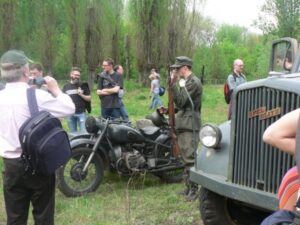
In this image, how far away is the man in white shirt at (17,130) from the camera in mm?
3510

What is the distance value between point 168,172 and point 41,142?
3.27m

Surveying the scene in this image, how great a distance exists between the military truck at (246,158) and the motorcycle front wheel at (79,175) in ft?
6.20

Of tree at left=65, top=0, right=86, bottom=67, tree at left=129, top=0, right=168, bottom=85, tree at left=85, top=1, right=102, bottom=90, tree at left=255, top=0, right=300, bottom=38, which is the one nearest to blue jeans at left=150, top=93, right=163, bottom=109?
tree at left=255, top=0, right=300, bottom=38

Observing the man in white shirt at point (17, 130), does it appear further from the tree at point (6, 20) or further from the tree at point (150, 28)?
the tree at point (150, 28)

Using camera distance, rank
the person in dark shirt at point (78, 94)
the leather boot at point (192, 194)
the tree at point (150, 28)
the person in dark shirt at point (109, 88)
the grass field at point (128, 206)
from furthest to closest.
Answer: the tree at point (150, 28) → the person in dark shirt at point (109, 88) → the person in dark shirt at point (78, 94) → the leather boot at point (192, 194) → the grass field at point (128, 206)

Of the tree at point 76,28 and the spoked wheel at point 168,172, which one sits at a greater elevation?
the tree at point 76,28

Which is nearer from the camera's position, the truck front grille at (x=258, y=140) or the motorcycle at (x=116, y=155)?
the truck front grille at (x=258, y=140)

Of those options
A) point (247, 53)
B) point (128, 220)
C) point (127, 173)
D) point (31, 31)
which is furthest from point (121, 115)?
point (247, 53)

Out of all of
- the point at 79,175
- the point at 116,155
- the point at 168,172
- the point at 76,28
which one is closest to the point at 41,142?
the point at 79,175

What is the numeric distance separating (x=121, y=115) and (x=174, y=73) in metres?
3.18

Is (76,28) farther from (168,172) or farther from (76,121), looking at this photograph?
(168,172)

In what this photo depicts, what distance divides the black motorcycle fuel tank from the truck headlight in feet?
→ 6.43

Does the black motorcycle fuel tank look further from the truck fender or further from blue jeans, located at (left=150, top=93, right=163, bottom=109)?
blue jeans, located at (left=150, top=93, right=163, bottom=109)

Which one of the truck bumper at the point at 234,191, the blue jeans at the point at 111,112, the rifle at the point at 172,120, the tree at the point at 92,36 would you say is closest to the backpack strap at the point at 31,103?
the truck bumper at the point at 234,191
